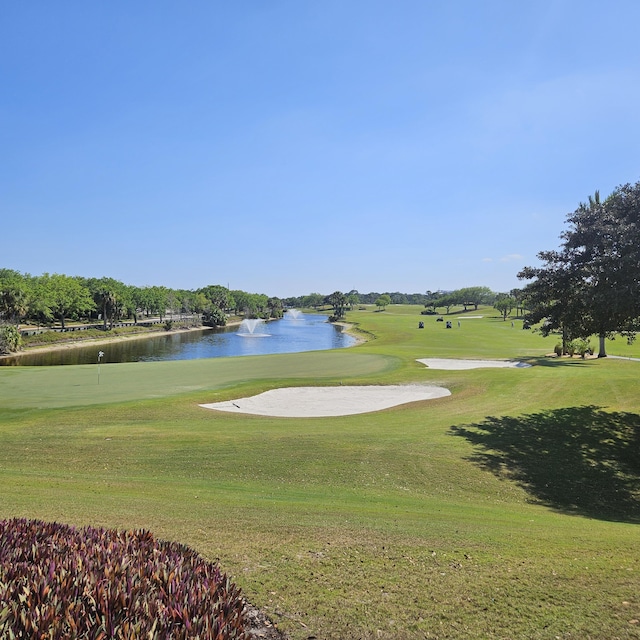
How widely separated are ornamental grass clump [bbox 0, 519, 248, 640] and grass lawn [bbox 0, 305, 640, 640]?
1024 mm

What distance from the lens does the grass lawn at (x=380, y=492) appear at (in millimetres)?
4926

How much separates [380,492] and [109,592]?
353 inches

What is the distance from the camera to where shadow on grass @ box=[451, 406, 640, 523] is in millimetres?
12062

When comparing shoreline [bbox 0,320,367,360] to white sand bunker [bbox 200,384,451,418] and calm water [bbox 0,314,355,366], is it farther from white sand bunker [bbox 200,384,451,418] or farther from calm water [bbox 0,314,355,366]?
white sand bunker [bbox 200,384,451,418]

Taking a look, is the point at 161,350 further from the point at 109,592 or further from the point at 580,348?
the point at 109,592

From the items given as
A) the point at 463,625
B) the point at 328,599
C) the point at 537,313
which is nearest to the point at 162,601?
the point at 328,599

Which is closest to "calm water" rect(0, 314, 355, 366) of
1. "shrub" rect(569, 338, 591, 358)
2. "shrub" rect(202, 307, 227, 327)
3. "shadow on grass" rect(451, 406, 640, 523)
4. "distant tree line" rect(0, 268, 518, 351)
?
"distant tree line" rect(0, 268, 518, 351)

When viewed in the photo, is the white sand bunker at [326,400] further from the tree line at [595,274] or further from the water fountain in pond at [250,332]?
the water fountain in pond at [250,332]

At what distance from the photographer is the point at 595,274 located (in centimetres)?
1706

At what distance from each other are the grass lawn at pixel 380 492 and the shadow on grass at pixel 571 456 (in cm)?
8

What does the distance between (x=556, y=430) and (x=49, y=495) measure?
1678cm

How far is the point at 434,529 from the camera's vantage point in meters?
7.99

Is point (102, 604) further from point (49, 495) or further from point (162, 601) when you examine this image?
point (49, 495)

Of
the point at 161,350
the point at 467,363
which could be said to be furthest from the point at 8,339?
the point at 467,363
